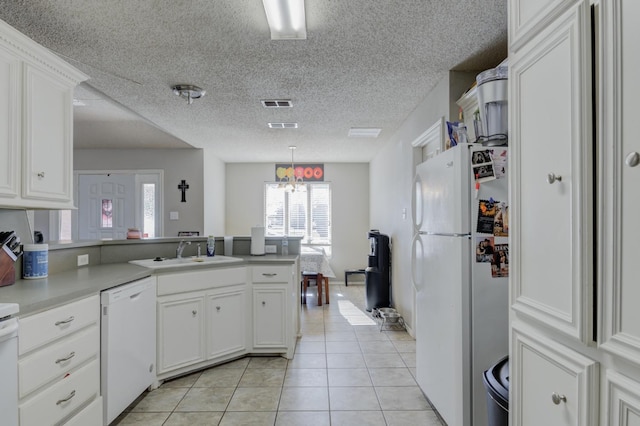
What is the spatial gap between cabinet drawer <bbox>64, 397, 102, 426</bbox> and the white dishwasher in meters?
0.06

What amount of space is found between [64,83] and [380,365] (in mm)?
3130

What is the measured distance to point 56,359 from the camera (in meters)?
1.65

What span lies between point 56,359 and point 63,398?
21cm

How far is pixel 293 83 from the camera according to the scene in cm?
313

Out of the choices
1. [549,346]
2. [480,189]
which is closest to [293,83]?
[480,189]

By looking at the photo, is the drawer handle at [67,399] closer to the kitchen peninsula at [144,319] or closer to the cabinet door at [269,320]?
the kitchen peninsula at [144,319]

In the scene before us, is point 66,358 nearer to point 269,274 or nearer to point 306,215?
point 269,274

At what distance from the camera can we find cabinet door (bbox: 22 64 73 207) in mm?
1921

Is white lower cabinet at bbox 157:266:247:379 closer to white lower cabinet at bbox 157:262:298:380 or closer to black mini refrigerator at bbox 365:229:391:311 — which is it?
white lower cabinet at bbox 157:262:298:380

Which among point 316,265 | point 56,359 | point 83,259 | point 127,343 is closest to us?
point 56,359

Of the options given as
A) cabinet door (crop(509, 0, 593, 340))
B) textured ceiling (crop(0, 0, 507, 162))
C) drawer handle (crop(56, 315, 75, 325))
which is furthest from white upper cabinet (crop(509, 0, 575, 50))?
drawer handle (crop(56, 315, 75, 325))

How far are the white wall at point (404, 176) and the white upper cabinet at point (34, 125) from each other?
2671 mm

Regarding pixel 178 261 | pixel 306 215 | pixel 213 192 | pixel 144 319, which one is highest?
pixel 213 192

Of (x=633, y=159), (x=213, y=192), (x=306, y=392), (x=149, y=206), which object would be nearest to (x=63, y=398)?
(x=306, y=392)
